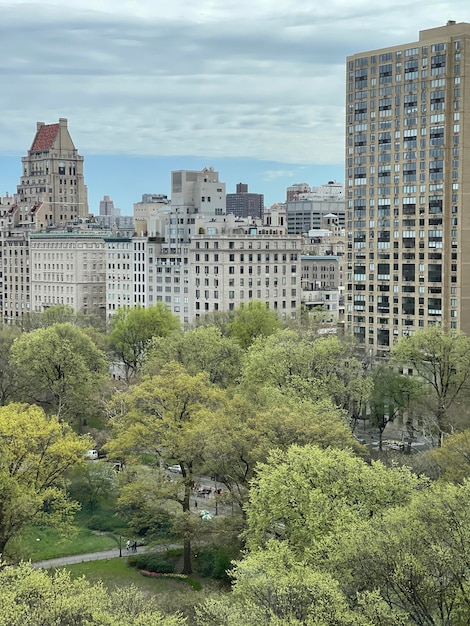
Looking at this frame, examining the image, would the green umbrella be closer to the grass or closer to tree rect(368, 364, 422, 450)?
the grass

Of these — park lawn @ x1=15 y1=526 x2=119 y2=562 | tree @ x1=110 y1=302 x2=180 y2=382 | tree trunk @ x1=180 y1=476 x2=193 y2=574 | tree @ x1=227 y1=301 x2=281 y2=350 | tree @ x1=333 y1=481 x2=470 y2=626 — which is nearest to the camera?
tree @ x1=333 y1=481 x2=470 y2=626

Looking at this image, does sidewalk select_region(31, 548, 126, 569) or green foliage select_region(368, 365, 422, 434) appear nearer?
sidewalk select_region(31, 548, 126, 569)

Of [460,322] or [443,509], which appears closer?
[443,509]

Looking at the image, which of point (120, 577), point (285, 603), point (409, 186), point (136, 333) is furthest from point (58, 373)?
point (285, 603)

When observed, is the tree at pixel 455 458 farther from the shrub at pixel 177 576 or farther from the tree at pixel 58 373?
the tree at pixel 58 373

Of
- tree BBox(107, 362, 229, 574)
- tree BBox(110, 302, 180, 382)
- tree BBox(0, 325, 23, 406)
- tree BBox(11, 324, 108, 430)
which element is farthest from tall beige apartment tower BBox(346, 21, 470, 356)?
tree BBox(107, 362, 229, 574)

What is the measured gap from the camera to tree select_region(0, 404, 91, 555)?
7044 centimetres

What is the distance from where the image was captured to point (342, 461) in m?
65.0

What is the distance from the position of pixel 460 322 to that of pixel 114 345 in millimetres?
54333

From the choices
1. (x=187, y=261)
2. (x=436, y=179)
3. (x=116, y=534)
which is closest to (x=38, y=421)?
(x=116, y=534)

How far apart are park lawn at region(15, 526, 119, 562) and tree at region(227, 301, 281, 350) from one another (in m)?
53.1

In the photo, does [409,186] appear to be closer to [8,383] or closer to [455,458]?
[8,383]

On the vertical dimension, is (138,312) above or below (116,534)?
above

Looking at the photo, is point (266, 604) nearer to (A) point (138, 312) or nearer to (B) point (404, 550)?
(B) point (404, 550)
